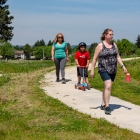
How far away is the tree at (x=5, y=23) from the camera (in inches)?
2470

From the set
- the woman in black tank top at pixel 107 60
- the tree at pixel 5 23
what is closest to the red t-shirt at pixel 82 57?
the woman in black tank top at pixel 107 60

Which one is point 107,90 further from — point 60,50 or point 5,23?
point 5,23

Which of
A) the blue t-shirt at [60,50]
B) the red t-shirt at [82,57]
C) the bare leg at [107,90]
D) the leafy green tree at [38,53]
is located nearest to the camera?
the bare leg at [107,90]

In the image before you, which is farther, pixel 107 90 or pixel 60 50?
pixel 60 50

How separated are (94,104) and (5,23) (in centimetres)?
5674

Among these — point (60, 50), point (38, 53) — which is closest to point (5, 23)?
point (60, 50)

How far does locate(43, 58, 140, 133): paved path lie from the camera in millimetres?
7037

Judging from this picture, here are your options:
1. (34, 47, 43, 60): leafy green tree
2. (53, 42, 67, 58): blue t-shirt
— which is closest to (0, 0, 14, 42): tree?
(53, 42, 67, 58): blue t-shirt

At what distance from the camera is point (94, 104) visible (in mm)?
8625

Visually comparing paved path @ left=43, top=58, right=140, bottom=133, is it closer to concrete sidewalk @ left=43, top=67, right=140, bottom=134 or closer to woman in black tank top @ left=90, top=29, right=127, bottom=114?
concrete sidewalk @ left=43, top=67, right=140, bottom=134

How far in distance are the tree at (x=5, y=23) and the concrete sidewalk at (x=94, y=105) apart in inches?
2075

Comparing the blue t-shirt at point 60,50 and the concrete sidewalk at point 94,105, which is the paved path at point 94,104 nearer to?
the concrete sidewalk at point 94,105

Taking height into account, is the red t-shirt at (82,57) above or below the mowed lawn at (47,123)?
above

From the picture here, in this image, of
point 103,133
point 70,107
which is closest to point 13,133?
point 103,133
